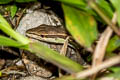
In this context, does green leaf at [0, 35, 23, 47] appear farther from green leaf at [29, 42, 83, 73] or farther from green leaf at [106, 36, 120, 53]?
green leaf at [106, 36, 120, 53]

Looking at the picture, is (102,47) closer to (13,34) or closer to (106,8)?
(106,8)

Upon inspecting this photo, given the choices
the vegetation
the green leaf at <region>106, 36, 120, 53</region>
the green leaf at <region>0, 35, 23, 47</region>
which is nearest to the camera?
the vegetation

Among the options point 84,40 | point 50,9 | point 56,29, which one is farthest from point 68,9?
point 50,9

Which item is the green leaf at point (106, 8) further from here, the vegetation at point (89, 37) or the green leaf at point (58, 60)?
the green leaf at point (58, 60)

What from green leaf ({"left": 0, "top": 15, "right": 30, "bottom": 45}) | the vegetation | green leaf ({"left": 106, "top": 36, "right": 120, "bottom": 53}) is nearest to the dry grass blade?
the vegetation

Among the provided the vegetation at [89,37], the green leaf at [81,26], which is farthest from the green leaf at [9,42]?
the green leaf at [81,26]

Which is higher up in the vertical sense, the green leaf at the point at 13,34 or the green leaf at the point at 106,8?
the green leaf at the point at 106,8

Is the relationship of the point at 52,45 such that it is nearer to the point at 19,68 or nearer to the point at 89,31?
the point at 19,68

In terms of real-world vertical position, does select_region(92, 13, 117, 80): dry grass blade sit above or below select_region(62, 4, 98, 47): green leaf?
below
